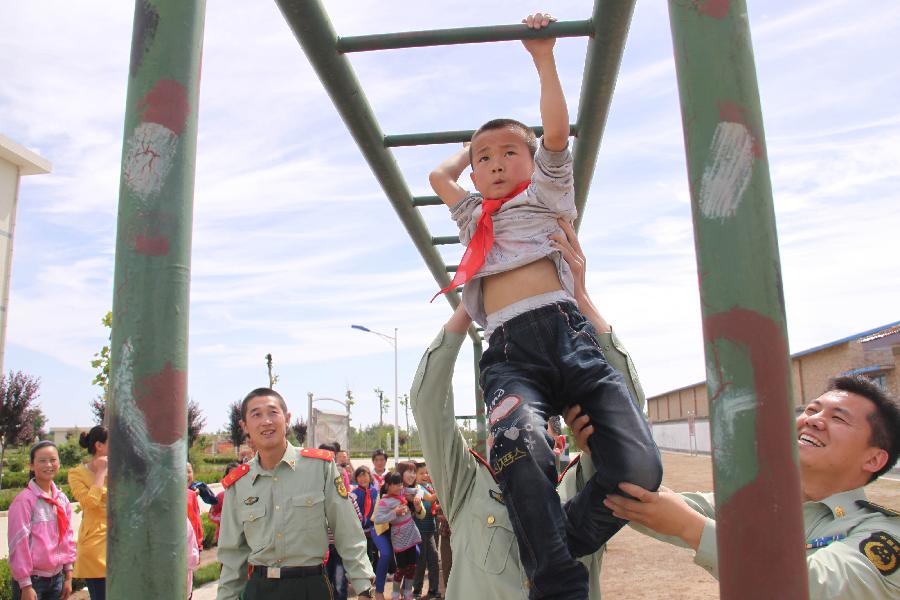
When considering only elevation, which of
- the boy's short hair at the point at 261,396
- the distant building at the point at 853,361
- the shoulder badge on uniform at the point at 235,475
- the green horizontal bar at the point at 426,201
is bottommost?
the shoulder badge on uniform at the point at 235,475

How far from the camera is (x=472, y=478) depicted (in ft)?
7.47

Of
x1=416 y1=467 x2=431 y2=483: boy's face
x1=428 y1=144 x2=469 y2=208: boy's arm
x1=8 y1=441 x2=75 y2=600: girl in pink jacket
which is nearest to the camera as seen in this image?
x1=428 y1=144 x2=469 y2=208: boy's arm

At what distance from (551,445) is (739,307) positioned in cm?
84

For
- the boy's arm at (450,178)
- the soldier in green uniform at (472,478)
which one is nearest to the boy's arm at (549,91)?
the soldier in green uniform at (472,478)

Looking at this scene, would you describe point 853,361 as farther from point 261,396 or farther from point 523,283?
point 523,283

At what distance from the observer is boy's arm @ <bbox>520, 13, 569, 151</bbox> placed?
1.69 m

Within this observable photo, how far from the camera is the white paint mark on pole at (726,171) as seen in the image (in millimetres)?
904

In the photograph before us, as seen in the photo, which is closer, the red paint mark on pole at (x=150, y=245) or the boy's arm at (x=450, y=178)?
the red paint mark on pole at (x=150, y=245)

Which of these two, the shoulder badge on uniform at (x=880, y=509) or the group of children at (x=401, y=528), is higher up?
the shoulder badge on uniform at (x=880, y=509)

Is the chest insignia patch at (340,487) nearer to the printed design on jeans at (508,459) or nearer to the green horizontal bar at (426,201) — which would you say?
the green horizontal bar at (426,201)

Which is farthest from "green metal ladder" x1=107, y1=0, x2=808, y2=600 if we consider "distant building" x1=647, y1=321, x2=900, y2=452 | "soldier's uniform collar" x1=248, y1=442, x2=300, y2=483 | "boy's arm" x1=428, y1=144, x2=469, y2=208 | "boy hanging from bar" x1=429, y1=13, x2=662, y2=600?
"distant building" x1=647, y1=321, x2=900, y2=452

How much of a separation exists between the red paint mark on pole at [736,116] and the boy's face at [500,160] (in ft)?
3.62

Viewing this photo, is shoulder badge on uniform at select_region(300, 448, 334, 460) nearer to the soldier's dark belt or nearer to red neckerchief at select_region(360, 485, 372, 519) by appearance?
the soldier's dark belt

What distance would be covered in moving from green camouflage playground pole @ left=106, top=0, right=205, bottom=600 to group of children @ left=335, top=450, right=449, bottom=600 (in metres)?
6.08
